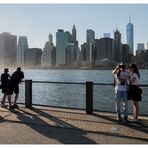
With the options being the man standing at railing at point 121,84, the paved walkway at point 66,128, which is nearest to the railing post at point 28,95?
the paved walkway at point 66,128

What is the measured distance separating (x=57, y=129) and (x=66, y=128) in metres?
0.24

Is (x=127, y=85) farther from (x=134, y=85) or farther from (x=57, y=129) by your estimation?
(x=57, y=129)

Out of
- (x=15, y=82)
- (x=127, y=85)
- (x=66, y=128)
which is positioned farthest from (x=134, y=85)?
(x=15, y=82)

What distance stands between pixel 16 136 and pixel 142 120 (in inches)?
150

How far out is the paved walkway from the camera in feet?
26.3

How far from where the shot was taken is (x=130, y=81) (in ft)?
34.2

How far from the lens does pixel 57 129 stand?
923 cm

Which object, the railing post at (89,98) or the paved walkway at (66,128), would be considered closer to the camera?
the paved walkway at (66,128)

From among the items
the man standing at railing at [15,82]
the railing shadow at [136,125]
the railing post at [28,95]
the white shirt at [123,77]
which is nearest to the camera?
the railing shadow at [136,125]

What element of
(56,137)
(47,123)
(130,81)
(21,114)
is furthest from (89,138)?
(21,114)

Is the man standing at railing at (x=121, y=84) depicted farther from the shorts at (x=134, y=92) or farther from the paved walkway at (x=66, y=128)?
the paved walkway at (x=66, y=128)

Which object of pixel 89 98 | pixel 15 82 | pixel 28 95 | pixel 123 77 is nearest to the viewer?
pixel 123 77

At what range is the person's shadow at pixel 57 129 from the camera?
8109mm

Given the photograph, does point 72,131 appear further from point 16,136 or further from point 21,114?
point 21,114
